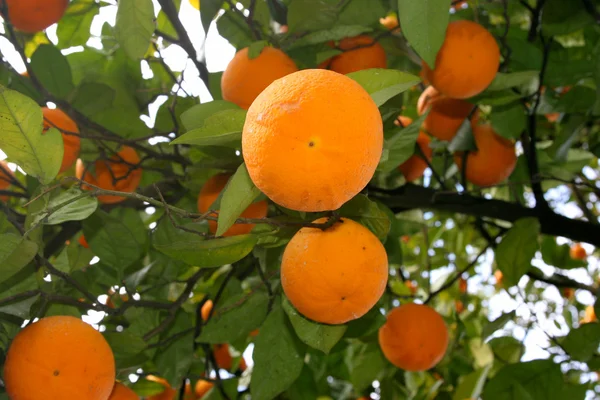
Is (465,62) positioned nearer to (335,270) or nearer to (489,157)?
(489,157)

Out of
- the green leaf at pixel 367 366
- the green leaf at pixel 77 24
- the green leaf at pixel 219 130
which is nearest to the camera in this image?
the green leaf at pixel 219 130

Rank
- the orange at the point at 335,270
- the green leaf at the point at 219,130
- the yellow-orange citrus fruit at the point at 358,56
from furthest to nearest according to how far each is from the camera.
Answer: the yellow-orange citrus fruit at the point at 358,56 < the orange at the point at 335,270 < the green leaf at the point at 219,130

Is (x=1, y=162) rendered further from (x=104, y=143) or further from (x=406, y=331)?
(x=406, y=331)

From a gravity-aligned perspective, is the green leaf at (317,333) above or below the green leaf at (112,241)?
below

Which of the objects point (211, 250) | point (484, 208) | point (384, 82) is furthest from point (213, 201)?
point (484, 208)

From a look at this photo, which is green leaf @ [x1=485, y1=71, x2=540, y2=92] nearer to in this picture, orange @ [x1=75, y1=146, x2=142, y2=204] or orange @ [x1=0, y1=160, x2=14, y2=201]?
orange @ [x1=75, y1=146, x2=142, y2=204]

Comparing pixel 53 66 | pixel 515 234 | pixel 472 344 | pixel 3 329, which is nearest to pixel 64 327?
pixel 3 329

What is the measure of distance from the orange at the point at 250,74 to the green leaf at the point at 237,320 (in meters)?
0.55

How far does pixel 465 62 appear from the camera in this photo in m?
1.49

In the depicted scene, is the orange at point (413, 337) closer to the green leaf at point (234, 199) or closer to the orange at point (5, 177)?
the green leaf at point (234, 199)

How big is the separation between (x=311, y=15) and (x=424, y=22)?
0.47 metres

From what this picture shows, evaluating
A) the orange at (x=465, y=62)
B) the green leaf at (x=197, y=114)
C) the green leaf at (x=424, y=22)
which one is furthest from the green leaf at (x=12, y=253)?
the orange at (x=465, y=62)

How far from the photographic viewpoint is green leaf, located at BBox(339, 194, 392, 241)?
48.6 inches

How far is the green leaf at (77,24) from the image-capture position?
6.43 feet
